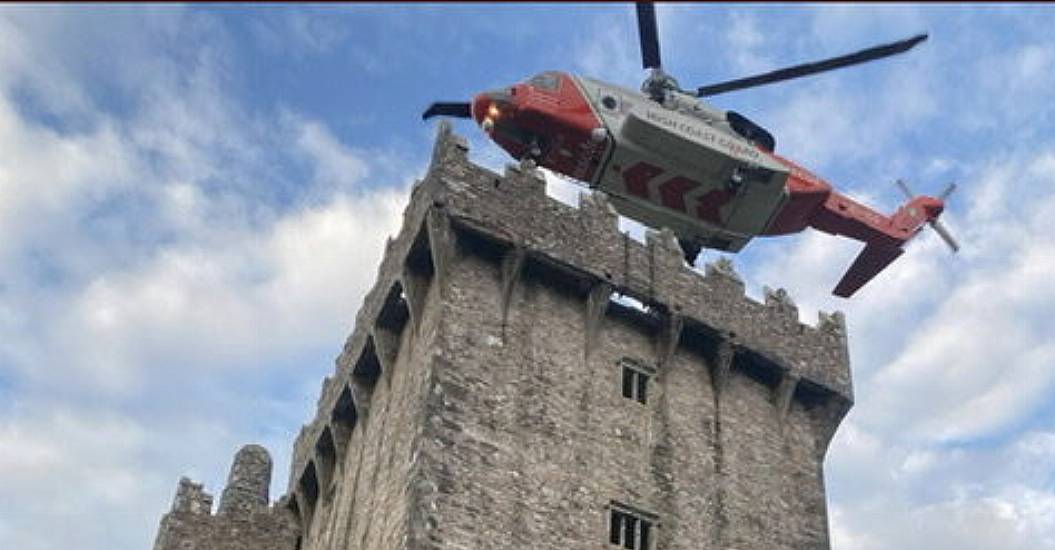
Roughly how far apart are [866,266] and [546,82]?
29.1 ft

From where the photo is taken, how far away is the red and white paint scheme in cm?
2166

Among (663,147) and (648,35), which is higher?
(648,35)

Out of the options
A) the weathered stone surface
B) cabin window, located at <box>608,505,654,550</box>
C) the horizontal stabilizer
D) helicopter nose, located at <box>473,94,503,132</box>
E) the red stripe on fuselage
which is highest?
the horizontal stabilizer

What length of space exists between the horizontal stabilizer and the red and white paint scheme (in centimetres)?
282

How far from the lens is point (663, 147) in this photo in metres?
21.6

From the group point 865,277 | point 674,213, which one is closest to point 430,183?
point 674,213

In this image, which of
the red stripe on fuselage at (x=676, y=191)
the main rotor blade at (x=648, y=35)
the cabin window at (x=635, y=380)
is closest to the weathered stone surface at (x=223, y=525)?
the cabin window at (x=635, y=380)

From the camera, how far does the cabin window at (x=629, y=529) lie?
60.4ft

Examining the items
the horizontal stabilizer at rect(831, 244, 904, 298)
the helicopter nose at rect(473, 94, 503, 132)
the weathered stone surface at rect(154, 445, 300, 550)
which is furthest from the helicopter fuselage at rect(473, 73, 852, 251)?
the weathered stone surface at rect(154, 445, 300, 550)

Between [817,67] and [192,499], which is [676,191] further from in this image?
[192,499]

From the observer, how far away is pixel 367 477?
20.6 meters

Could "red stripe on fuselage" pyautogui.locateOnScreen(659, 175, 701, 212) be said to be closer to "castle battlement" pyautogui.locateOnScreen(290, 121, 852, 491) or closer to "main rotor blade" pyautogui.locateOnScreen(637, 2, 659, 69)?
"castle battlement" pyautogui.locateOnScreen(290, 121, 852, 491)

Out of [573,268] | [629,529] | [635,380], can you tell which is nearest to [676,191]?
[573,268]

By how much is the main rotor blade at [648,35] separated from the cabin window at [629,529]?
366 inches
